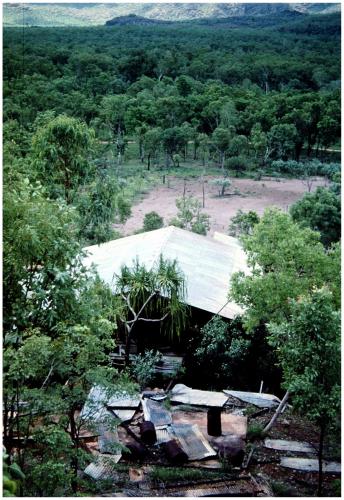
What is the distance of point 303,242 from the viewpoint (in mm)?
6395

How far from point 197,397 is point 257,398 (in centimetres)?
76

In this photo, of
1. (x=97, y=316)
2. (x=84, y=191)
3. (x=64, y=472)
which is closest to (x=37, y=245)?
(x=97, y=316)

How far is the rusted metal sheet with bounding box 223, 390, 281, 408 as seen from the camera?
6.67 meters

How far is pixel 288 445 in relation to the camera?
19.4 feet

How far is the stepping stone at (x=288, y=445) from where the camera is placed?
584cm

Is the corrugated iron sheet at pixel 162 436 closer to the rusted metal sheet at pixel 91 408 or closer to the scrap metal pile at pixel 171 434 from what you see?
the scrap metal pile at pixel 171 434

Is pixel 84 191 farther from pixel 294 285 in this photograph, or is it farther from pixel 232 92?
pixel 232 92

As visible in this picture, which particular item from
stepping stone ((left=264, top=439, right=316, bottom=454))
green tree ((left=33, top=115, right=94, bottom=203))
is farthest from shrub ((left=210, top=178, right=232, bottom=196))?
stepping stone ((left=264, top=439, right=316, bottom=454))

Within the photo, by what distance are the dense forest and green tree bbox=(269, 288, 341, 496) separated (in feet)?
0.04

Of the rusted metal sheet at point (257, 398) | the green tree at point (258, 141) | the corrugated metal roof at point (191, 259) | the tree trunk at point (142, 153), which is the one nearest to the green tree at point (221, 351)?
the rusted metal sheet at point (257, 398)

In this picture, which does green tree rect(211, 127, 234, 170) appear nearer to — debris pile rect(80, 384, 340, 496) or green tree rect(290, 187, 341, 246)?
green tree rect(290, 187, 341, 246)

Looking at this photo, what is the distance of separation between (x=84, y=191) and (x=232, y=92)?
12.9 meters

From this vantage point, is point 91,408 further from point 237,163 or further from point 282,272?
point 237,163

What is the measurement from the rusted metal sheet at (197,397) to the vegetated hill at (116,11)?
5.13 m
